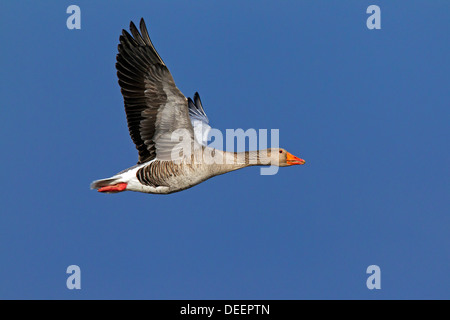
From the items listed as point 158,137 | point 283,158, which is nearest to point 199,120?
point 158,137

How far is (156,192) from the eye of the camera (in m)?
9.62

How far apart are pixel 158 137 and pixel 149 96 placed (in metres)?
0.66

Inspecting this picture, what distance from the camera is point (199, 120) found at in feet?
37.1

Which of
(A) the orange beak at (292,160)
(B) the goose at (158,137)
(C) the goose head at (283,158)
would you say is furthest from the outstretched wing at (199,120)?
(A) the orange beak at (292,160)

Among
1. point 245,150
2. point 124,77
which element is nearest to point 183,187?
point 245,150

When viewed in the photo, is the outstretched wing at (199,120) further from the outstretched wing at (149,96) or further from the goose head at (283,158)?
the goose head at (283,158)

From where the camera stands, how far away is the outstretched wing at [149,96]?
29.9 ft

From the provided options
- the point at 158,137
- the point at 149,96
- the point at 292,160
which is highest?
the point at 149,96

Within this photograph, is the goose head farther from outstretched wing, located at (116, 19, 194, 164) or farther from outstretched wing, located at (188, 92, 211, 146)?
outstretched wing, located at (116, 19, 194, 164)

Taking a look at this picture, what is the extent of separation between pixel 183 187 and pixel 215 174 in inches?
19.8

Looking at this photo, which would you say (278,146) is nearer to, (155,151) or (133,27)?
(155,151)

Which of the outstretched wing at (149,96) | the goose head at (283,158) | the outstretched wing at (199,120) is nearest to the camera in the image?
the outstretched wing at (149,96)

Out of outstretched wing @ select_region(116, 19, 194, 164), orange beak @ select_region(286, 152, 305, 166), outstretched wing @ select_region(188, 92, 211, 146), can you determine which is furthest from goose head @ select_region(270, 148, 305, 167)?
outstretched wing @ select_region(116, 19, 194, 164)

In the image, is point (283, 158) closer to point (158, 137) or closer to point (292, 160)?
point (292, 160)
